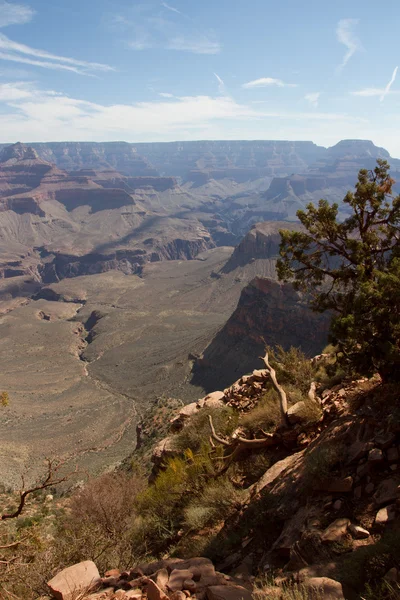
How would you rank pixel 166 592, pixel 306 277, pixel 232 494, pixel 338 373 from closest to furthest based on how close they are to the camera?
pixel 166 592 < pixel 232 494 < pixel 306 277 < pixel 338 373

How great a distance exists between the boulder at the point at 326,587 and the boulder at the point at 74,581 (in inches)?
145

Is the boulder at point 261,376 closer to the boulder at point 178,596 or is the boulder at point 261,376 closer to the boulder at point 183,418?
the boulder at point 183,418

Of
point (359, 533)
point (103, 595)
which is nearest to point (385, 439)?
point (359, 533)

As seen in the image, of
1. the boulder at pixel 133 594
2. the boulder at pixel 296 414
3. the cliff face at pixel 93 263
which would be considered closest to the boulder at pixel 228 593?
the boulder at pixel 133 594

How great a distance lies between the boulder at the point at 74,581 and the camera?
21.3 feet

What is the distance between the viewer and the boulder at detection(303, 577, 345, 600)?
16.7ft

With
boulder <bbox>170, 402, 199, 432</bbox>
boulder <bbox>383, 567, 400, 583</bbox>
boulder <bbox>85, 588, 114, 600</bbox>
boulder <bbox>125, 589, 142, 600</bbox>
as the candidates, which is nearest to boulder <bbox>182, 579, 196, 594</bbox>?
boulder <bbox>125, 589, 142, 600</bbox>

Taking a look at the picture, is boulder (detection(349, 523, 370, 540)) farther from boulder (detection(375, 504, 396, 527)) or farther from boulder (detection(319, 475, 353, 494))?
boulder (detection(319, 475, 353, 494))

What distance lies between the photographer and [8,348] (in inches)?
3007

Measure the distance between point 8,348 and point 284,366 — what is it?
72.8m

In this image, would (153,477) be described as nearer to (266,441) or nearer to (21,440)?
(266,441)

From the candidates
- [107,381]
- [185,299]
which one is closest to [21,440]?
[107,381]

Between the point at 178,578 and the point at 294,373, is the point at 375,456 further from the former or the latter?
the point at 294,373

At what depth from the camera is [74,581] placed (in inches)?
272
